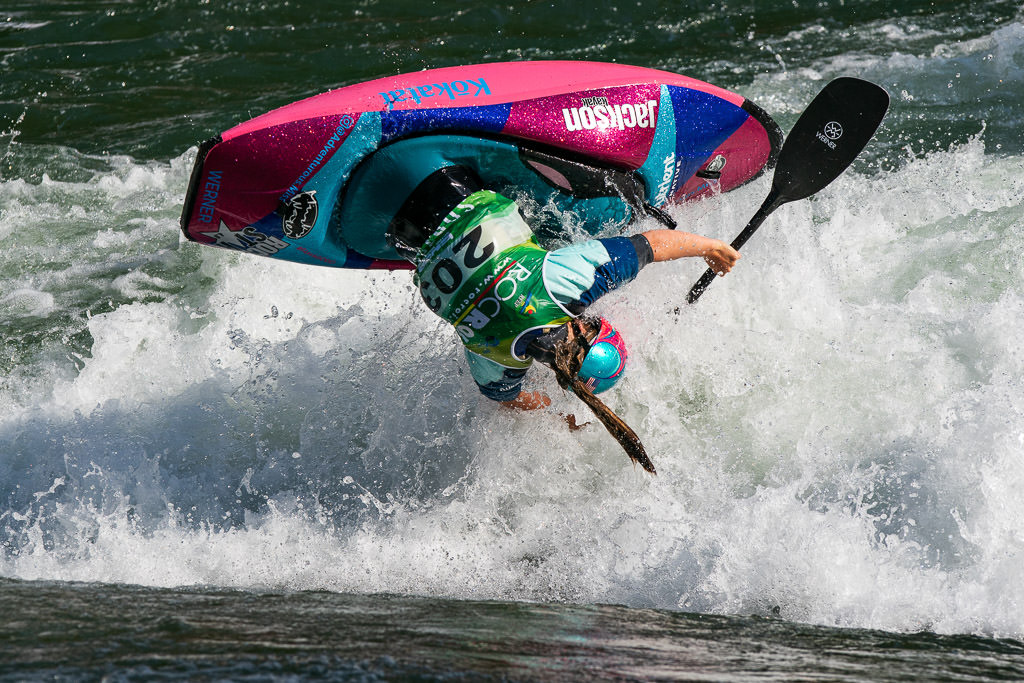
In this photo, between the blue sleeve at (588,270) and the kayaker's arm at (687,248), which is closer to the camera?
the blue sleeve at (588,270)

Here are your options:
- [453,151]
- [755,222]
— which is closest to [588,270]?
[453,151]

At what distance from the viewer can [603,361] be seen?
10.7 feet

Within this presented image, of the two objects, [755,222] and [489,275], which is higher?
[755,222]

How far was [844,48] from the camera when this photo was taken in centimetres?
683

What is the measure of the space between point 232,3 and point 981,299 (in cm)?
674

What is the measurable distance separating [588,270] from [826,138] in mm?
1512

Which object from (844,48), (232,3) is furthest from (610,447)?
(232,3)

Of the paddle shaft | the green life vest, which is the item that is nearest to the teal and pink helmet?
the green life vest

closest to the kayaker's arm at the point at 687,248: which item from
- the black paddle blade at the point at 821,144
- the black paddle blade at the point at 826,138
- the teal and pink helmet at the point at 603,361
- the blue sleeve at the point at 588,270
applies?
the blue sleeve at the point at 588,270

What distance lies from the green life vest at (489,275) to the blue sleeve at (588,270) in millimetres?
36

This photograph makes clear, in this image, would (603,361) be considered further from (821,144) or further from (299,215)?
(821,144)

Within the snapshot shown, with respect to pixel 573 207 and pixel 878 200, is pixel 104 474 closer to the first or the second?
pixel 573 207

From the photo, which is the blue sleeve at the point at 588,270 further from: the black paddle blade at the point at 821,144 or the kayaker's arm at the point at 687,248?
the black paddle blade at the point at 821,144

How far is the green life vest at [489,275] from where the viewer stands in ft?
9.81
